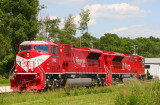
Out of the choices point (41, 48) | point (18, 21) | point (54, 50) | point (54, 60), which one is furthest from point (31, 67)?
point (18, 21)

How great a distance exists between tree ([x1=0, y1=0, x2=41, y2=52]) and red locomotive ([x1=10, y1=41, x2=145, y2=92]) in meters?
10.3

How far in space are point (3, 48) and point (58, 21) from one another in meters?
30.1

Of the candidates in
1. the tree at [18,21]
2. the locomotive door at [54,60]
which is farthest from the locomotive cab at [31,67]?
the tree at [18,21]

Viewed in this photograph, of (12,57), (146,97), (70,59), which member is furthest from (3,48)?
(146,97)

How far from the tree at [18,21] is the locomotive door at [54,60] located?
12825 mm

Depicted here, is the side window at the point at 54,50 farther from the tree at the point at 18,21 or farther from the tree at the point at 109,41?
the tree at the point at 109,41

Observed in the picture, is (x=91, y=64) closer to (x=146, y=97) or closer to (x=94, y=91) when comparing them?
Answer: (x=94, y=91)

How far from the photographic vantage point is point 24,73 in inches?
752

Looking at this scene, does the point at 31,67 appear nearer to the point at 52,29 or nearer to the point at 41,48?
the point at 41,48

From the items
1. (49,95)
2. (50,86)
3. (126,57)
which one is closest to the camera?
(49,95)

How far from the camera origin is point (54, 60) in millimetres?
20531

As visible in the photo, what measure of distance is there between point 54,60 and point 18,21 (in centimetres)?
1443

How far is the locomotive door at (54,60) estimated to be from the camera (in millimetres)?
20245

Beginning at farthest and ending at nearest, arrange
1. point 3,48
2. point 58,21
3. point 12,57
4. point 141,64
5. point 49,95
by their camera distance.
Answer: point 58,21 < point 141,64 < point 12,57 < point 3,48 < point 49,95
